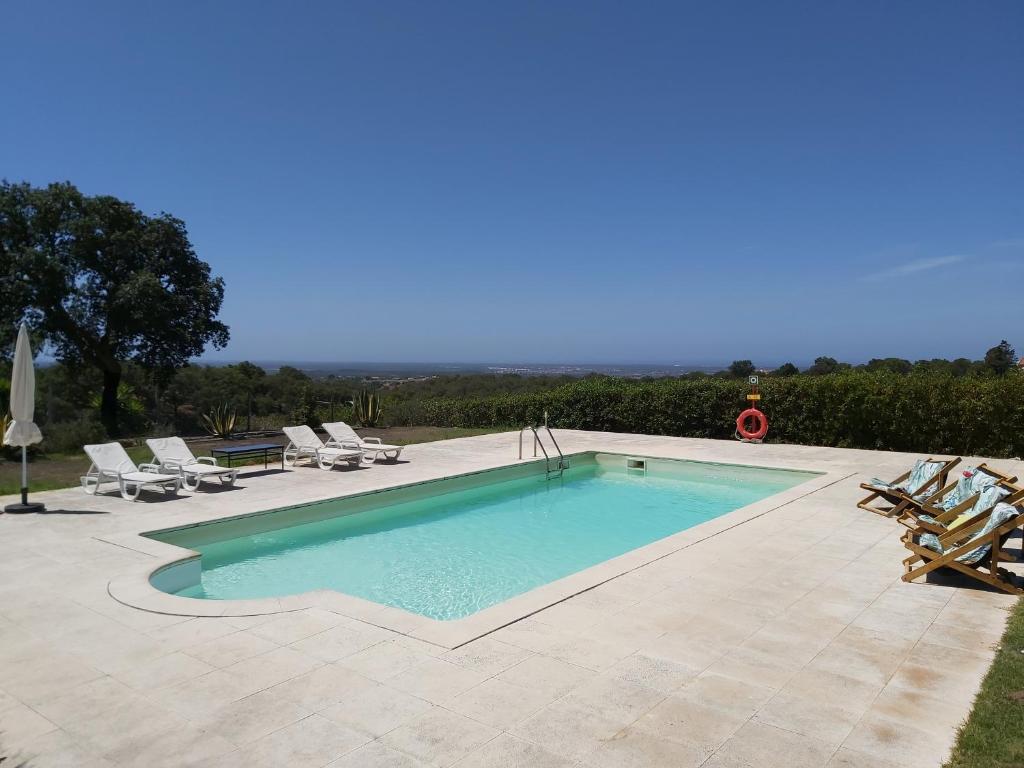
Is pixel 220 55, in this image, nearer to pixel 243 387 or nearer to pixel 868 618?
pixel 243 387

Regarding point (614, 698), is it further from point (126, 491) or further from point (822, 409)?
point (822, 409)

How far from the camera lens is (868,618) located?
14.7 ft

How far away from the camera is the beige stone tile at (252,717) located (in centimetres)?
294

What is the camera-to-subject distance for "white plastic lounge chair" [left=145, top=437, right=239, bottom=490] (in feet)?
30.0

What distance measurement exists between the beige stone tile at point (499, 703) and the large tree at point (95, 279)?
631 inches

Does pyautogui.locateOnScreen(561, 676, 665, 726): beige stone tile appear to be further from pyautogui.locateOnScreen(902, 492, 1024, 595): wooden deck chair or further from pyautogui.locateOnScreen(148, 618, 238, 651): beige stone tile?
pyautogui.locateOnScreen(902, 492, 1024, 595): wooden deck chair

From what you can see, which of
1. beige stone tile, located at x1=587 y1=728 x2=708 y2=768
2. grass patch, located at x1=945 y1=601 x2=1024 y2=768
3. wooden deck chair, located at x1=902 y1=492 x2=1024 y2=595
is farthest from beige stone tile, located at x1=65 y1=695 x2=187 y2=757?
wooden deck chair, located at x1=902 y1=492 x2=1024 y2=595

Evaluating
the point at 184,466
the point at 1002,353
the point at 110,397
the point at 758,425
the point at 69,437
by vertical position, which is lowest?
the point at 184,466

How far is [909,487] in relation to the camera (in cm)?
804

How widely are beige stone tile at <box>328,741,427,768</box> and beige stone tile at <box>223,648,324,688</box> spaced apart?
2.95 feet

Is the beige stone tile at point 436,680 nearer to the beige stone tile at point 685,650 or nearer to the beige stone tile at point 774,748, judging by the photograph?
the beige stone tile at point 685,650

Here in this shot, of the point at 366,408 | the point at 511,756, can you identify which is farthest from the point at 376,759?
the point at 366,408

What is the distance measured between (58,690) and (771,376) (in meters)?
15.1

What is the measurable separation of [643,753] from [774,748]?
59 cm
